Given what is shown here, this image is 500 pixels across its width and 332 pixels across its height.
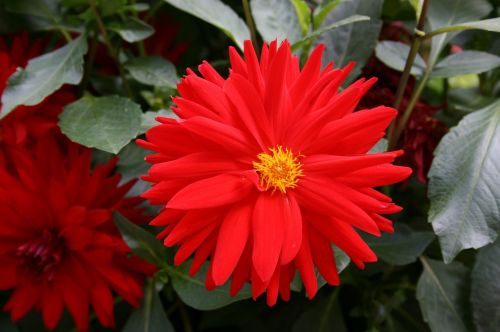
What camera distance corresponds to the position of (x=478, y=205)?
459 mm

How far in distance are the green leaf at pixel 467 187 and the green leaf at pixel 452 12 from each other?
0.36 feet

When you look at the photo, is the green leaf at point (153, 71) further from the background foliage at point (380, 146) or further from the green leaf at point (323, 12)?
the green leaf at point (323, 12)

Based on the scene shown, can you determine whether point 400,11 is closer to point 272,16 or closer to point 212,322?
point 272,16

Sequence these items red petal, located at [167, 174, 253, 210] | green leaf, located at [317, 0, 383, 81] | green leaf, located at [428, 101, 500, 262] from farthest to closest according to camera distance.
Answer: green leaf, located at [317, 0, 383, 81] → green leaf, located at [428, 101, 500, 262] → red petal, located at [167, 174, 253, 210]

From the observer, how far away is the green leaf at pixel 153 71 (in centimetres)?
56

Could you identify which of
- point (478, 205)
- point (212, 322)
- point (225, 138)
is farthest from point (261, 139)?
point (212, 322)

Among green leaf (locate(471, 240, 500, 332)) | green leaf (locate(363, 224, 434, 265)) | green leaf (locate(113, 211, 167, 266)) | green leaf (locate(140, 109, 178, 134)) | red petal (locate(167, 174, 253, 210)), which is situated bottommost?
green leaf (locate(471, 240, 500, 332))

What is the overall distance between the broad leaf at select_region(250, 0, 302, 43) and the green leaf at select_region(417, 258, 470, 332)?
25 cm

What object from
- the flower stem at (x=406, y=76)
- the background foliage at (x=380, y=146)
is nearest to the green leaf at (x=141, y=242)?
the background foliage at (x=380, y=146)

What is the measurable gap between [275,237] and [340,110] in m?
0.09

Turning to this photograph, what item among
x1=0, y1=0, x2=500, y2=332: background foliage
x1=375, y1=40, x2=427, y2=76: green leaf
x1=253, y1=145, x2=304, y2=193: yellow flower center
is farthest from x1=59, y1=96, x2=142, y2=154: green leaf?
x1=375, y1=40, x2=427, y2=76: green leaf

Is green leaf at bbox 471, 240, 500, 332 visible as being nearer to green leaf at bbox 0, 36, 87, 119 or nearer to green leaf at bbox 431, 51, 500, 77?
green leaf at bbox 431, 51, 500, 77

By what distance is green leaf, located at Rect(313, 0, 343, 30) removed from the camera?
20.2 inches

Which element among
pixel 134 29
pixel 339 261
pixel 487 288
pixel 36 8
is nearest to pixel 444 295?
pixel 487 288
